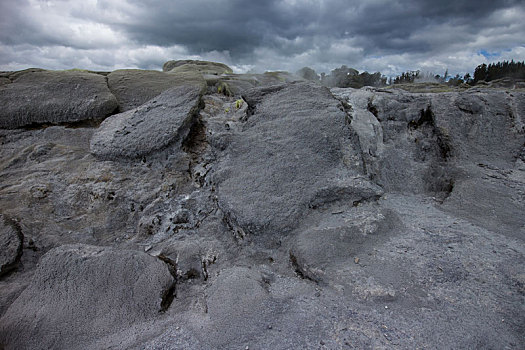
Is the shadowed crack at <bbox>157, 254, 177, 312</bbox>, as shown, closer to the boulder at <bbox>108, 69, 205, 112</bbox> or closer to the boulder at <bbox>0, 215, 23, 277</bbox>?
the boulder at <bbox>0, 215, 23, 277</bbox>

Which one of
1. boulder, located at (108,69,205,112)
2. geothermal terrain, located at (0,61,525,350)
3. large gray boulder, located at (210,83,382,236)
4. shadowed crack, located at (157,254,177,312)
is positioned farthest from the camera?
boulder, located at (108,69,205,112)

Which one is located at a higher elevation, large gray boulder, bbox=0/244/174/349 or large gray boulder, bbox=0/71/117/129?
large gray boulder, bbox=0/71/117/129

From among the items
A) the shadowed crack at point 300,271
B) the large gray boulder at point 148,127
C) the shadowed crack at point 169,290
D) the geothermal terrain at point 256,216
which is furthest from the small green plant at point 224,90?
the shadowed crack at point 300,271

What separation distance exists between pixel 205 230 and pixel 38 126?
4394mm

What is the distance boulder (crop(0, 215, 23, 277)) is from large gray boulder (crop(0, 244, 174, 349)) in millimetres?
401

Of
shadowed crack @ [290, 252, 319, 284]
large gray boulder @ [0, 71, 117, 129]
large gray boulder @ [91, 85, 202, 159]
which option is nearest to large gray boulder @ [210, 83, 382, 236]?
shadowed crack @ [290, 252, 319, 284]

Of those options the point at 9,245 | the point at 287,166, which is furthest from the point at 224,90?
the point at 9,245

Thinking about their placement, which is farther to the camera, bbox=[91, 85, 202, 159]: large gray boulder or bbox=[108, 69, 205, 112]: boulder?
bbox=[108, 69, 205, 112]: boulder

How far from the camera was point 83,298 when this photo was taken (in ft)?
10.8

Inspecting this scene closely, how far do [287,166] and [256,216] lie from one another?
1.03 metres

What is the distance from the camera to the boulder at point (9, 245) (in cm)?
363

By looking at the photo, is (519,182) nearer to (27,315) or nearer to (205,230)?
(205,230)

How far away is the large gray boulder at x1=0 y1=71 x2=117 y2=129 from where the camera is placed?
590 cm

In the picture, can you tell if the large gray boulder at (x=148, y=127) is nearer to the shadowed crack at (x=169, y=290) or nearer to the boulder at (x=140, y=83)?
the boulder at (x=140, y=83)
